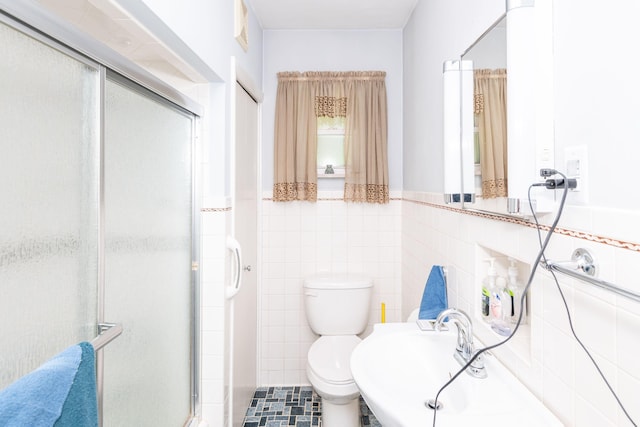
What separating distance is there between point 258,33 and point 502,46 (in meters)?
1.75

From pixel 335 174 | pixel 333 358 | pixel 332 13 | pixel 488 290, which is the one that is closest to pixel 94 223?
pixel 488 290

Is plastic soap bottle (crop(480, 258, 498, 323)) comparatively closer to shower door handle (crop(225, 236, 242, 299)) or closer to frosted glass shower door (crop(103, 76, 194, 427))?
shower door handle (crop(225, 236, 242, 299))

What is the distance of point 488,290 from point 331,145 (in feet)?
5.08

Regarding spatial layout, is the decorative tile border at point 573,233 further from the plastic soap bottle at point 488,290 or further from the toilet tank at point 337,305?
the toilet tank at point 337,305

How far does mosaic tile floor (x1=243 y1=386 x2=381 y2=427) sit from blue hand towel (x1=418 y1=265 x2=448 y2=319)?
3.02 ft

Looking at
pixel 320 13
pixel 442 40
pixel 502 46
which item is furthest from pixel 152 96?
pixel 320 13

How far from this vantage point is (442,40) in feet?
5.24

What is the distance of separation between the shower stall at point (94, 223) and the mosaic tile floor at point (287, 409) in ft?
2.31

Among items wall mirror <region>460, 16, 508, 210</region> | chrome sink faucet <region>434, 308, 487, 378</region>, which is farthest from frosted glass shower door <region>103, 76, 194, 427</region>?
wall mirror <region>460, 16, 508, 210</region>

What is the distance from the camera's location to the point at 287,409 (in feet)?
7.07

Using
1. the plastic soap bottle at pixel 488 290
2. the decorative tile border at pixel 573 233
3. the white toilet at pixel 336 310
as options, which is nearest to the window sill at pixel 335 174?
the white toilet at pixel 336 310

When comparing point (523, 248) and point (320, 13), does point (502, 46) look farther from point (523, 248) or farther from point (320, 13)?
point (320, 13)

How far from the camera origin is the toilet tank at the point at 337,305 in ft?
7.18

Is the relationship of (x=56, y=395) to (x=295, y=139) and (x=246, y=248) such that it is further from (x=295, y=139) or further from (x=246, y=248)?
(x=295, y=139)
